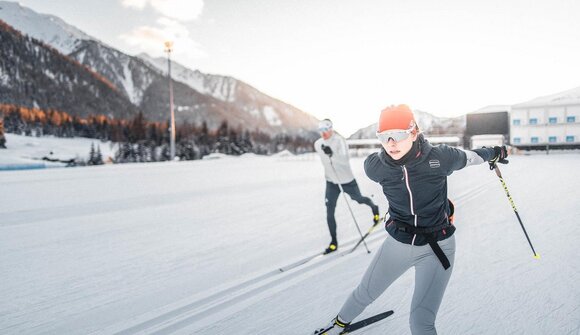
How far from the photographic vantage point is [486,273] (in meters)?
3.63

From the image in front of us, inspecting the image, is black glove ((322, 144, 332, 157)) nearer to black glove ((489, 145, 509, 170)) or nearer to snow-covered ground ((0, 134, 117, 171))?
black glove ((489, 145, 509, 170))

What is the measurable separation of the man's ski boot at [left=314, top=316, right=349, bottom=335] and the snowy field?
195mm

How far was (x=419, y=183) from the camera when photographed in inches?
75.2

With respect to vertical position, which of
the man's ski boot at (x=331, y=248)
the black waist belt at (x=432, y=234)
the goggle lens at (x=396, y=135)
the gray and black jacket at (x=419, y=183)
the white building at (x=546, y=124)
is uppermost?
the white building at (x=546, y=124)

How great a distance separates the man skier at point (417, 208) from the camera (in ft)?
6.23

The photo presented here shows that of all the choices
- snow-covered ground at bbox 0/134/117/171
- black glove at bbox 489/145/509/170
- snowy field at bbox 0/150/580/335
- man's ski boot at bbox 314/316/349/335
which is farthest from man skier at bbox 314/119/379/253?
snow-covered ground at bbox 0/134/117/171

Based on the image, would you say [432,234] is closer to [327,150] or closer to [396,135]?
[396,135]

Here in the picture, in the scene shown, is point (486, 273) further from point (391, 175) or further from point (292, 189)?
point (292, 189)

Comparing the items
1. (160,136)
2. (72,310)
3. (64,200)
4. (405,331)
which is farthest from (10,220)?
(160,136)

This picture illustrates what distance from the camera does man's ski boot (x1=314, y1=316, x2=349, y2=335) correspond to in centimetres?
234

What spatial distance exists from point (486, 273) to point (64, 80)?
151 metres

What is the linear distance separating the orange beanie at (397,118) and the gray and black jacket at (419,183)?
0.13 meters

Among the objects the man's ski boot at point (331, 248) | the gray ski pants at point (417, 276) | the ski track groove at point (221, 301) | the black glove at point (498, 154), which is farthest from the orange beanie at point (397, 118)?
the man's ski boot at point (331, 248)

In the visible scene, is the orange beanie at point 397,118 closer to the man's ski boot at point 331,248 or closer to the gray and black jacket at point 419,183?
the gray and black jacket at point 419,183
